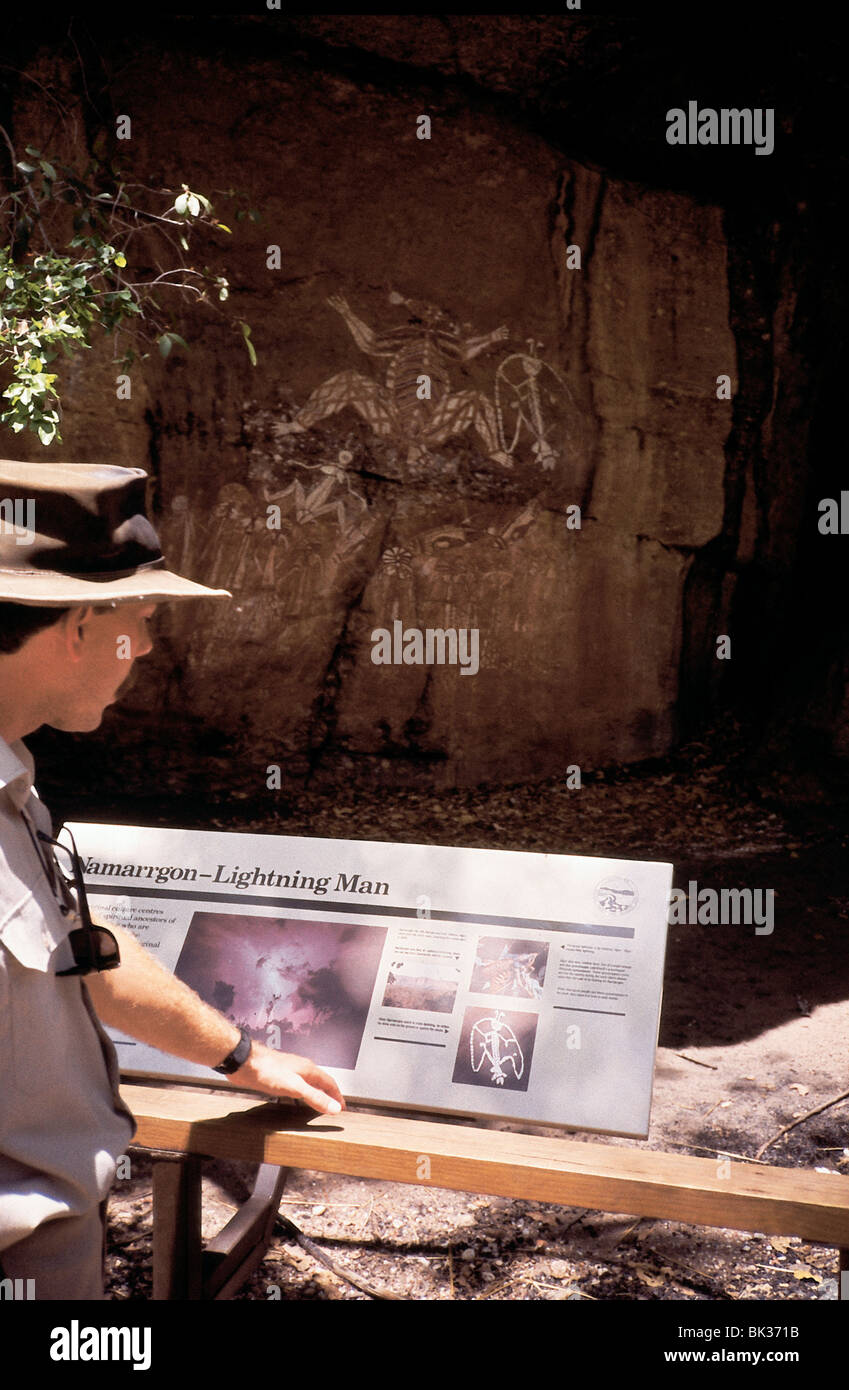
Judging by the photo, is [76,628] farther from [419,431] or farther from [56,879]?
[419,431]

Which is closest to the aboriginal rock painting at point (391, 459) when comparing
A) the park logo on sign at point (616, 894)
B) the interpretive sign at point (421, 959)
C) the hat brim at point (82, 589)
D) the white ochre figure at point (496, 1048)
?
the interpretive sign at point (421, 959)

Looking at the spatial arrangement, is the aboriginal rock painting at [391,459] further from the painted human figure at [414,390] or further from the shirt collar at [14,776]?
the shirt collar at [14,776]

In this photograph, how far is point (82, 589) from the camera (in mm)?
1365

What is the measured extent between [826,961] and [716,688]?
2926 mm

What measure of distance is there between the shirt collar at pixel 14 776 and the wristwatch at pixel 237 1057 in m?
0.57

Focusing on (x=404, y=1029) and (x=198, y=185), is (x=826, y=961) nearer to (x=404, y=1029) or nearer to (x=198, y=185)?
(x=404, y=1029)

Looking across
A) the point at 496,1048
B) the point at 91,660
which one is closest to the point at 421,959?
the point at 496,1048

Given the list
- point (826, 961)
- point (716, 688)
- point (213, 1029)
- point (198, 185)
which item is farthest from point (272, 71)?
point (213, 1029)

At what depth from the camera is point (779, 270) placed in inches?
269

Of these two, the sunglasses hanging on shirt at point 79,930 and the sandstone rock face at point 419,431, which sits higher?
the sandstone rock face at point 419,431

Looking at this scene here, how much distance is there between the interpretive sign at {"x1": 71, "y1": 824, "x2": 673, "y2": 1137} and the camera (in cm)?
184

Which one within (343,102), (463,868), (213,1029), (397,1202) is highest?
(343,102)

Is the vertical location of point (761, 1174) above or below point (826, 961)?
above

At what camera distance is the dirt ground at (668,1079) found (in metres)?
2.55
